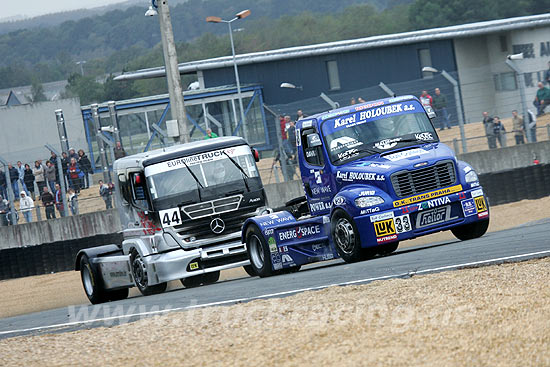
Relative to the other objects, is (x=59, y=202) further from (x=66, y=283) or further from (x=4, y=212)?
(x=66, y=283)

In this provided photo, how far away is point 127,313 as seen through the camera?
11.2m

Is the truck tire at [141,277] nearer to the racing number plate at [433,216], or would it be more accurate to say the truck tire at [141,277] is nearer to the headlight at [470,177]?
the racing number plate at [433,216]

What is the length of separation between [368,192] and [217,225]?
3.35 metres

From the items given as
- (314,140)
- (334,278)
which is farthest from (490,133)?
(334,278)

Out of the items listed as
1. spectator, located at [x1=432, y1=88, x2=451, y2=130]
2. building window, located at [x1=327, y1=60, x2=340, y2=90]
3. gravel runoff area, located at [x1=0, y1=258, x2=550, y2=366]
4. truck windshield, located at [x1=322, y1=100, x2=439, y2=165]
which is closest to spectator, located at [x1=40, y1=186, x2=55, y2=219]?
spectator, located at [x1=432, y1=88, x2=451, y2=130]

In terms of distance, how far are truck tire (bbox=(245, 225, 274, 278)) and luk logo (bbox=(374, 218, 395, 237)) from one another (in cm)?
199

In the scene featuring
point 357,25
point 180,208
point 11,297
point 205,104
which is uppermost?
point 357,25

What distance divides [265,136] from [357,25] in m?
98.9

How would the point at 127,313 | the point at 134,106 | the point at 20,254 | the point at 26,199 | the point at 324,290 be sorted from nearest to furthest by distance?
the point at 324,290, the point at 127,313, the point at 20,254, the point at 26,199, the point at 134,106

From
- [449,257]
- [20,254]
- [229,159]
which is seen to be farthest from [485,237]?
[20,254]

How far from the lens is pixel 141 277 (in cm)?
1543

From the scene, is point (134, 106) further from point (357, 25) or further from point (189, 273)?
point (357, 25)

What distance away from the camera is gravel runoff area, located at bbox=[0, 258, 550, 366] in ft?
20.7

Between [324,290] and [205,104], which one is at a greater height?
[205,104]
